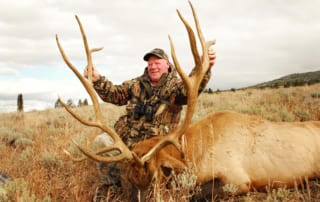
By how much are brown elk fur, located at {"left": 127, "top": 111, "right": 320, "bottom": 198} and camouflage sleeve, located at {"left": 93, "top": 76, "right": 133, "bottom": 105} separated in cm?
130

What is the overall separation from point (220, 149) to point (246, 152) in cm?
30

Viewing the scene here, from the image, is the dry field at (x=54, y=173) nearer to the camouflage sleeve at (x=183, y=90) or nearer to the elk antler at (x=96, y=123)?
the elk antler at (x=96, y=123)

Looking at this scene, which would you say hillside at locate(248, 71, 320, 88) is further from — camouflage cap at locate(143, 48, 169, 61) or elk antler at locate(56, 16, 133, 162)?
elk antler at locate(56, 16, 133, 162)

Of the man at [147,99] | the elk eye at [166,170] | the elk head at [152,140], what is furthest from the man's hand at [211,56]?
the elk eye at [166,170]

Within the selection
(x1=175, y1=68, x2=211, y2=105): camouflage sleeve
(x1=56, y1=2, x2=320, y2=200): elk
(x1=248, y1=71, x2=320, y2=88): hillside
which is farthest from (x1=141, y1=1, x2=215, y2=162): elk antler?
(x1=248, y1=71, x2=320, y2=88): hillside

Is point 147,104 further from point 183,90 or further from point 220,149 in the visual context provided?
point 220,149

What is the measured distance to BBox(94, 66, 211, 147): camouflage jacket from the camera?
442 cm

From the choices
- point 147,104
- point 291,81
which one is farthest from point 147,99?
point 291,81

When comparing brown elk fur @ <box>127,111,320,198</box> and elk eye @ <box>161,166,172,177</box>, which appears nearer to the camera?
elk eye @ <box>161,166,172,177</box>

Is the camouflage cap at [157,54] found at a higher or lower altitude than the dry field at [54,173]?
higher

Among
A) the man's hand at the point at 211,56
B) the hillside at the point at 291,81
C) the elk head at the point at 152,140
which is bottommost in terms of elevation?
the elk head at the point at 152,140

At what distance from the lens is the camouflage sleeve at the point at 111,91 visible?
186 inches

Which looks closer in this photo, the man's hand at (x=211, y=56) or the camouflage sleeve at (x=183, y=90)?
the man's hand at (x=211, y=56)

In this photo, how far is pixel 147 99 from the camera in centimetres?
468
